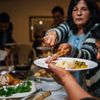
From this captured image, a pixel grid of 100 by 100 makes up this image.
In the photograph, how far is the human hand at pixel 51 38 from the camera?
142 cm

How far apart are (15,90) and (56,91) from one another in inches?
8.0

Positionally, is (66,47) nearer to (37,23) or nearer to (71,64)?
(71,64)

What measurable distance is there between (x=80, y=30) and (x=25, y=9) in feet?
14.7

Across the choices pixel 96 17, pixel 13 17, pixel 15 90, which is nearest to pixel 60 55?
pixel 15 90

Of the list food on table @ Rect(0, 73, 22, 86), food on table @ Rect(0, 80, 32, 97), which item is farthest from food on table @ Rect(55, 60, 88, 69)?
food on table @ Rect(0, 73, 22, 86)

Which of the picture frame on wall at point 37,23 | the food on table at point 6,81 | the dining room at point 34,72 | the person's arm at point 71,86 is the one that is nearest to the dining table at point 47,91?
the dining room at point 34,72

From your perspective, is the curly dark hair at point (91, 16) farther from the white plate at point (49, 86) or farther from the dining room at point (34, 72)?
the white plate at point (49, 86)

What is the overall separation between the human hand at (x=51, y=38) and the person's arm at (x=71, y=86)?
39cm

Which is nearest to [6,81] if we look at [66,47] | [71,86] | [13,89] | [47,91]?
[13,89]

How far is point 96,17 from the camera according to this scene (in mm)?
1580

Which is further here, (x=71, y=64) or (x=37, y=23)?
(x=37, y=23)

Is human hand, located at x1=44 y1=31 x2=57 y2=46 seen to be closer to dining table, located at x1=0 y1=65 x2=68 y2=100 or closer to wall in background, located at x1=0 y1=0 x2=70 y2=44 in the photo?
dining table, located at x1=0 y1=65 x2=68 y2=100

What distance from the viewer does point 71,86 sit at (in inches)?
35.9

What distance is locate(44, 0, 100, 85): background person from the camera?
1.42m
